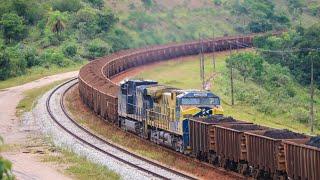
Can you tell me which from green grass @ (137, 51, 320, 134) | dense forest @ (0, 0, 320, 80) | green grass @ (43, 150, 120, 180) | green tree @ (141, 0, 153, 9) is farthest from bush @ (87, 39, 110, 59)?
green grass @ (43, 150, 120, 180)

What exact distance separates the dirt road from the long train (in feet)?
17.9

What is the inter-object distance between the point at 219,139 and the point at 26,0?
79.7 m

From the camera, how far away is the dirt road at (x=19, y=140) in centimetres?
2772

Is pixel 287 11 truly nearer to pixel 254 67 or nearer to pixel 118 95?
pixel 254 67

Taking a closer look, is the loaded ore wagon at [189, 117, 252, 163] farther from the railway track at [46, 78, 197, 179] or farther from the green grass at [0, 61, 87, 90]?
the green grass at [0, 61, 87, 90]

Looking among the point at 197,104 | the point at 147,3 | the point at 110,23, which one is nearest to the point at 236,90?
the point at 197,104

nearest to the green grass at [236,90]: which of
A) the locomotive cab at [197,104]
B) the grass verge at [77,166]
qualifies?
the locomotive cab at [197,104]

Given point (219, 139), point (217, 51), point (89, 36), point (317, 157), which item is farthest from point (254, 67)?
point (317, 157)

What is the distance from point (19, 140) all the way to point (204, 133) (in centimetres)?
1388

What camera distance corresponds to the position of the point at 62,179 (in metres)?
26.4

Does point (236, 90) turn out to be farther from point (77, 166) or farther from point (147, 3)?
point (147, 3)

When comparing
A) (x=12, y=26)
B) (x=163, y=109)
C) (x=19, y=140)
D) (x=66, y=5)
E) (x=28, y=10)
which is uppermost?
(x=163, y=109)

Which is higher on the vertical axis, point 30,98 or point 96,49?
point 30,98

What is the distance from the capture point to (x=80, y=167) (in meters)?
28.5
